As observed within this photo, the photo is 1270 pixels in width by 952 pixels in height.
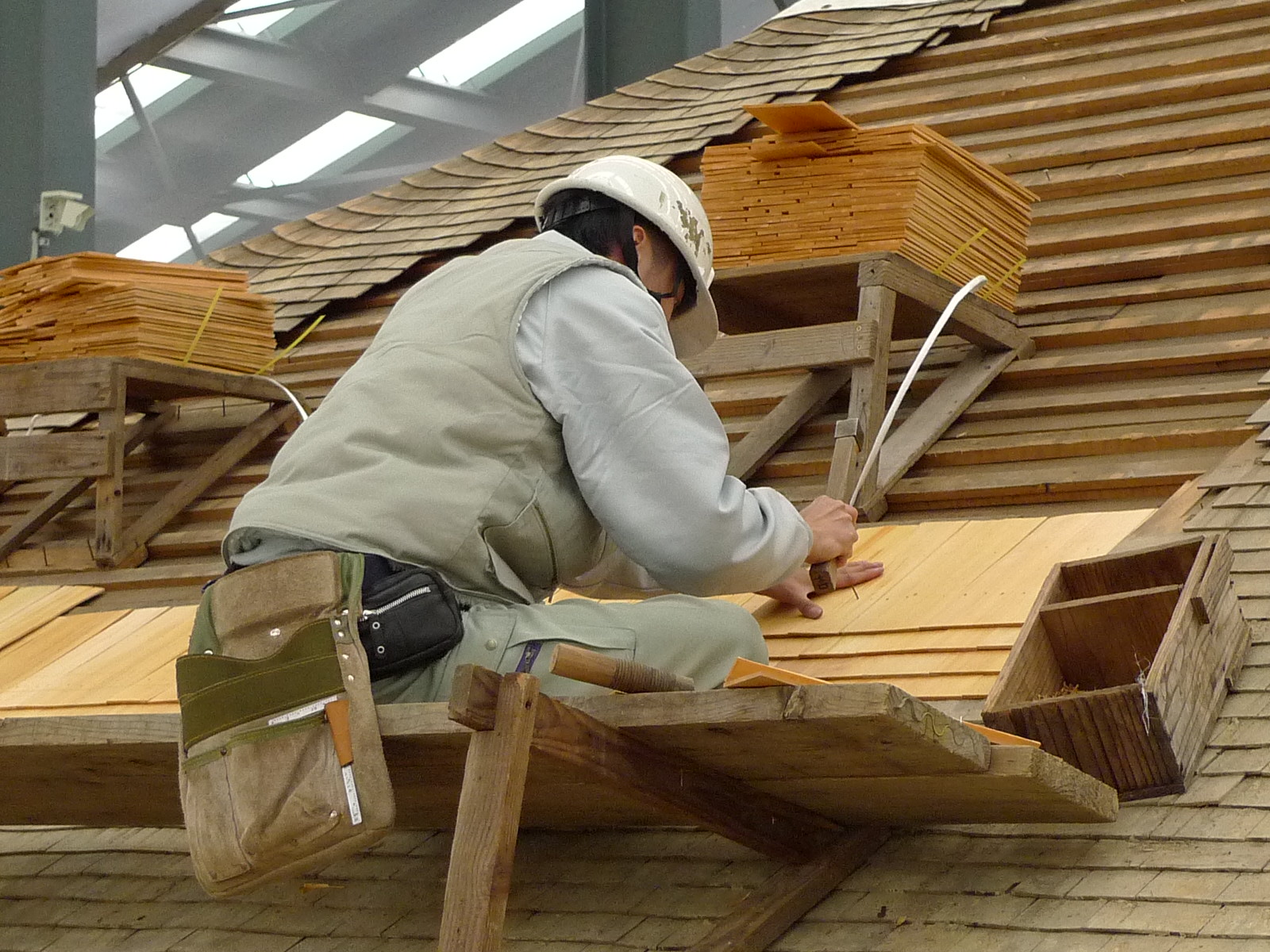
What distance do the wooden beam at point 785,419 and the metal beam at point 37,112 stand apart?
243 inches

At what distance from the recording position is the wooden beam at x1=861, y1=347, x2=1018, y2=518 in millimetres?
4211

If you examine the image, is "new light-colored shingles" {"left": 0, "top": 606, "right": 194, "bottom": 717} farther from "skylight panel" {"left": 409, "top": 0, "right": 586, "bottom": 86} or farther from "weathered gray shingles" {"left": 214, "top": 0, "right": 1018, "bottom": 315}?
"skylight panel" {"left": 409, "top": 0, "right": 586, "bottom": 86}

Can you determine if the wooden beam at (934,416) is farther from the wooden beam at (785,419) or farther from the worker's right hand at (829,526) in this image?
the worker's right hand at (829,526)

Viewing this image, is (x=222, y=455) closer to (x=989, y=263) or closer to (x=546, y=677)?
(x=989, y=263)

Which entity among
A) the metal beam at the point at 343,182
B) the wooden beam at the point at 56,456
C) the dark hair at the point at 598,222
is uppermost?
the dark hair at the point at 598,222

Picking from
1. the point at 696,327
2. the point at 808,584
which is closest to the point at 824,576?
the point at 808,584

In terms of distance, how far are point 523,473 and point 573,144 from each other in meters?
5.14

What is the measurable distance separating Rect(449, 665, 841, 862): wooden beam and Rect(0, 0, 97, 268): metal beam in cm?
796

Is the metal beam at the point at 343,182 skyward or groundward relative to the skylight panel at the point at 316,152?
groundward

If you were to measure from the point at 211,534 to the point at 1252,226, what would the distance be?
3.28m

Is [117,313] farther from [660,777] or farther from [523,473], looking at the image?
[660,777]

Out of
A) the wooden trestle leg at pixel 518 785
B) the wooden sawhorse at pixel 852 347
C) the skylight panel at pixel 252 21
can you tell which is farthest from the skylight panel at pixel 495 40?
the wooden trestle leg at pixel 518 785

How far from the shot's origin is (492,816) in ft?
6.83

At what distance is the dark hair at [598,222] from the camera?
2910 mm
